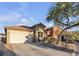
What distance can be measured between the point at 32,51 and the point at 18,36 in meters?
0.27

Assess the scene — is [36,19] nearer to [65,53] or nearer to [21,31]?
[21,31]

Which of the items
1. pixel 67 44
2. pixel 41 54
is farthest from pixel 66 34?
pixel 41 54

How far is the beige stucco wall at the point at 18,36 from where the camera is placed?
3.58 metres

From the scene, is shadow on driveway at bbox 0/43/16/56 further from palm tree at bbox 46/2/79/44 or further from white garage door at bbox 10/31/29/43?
palm tree at bbox 46/2/79/44

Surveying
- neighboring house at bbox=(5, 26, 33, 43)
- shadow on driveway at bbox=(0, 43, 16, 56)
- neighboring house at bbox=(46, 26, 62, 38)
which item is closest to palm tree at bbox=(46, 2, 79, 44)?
neighboring house at bbox=(46, 26, 62, 38)

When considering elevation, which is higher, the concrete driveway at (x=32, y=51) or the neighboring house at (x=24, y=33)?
the neighboring house at (x=24, y=33)

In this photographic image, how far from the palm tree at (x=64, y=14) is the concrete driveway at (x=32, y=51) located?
0.32 m

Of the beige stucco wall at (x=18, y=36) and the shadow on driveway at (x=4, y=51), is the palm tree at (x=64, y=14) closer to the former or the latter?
A: the beige stucco wall at (x=18, y=36)

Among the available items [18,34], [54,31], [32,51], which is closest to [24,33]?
[18,34]

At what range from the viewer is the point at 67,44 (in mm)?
3602

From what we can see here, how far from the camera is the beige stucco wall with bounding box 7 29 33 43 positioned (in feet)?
11.7

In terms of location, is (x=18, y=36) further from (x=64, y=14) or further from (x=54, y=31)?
(x=64, y=14)

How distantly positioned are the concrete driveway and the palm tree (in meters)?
0.32

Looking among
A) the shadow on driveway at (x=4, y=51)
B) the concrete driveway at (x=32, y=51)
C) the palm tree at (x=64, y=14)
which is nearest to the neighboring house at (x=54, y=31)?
the palm tree at (x=64, y=14)
